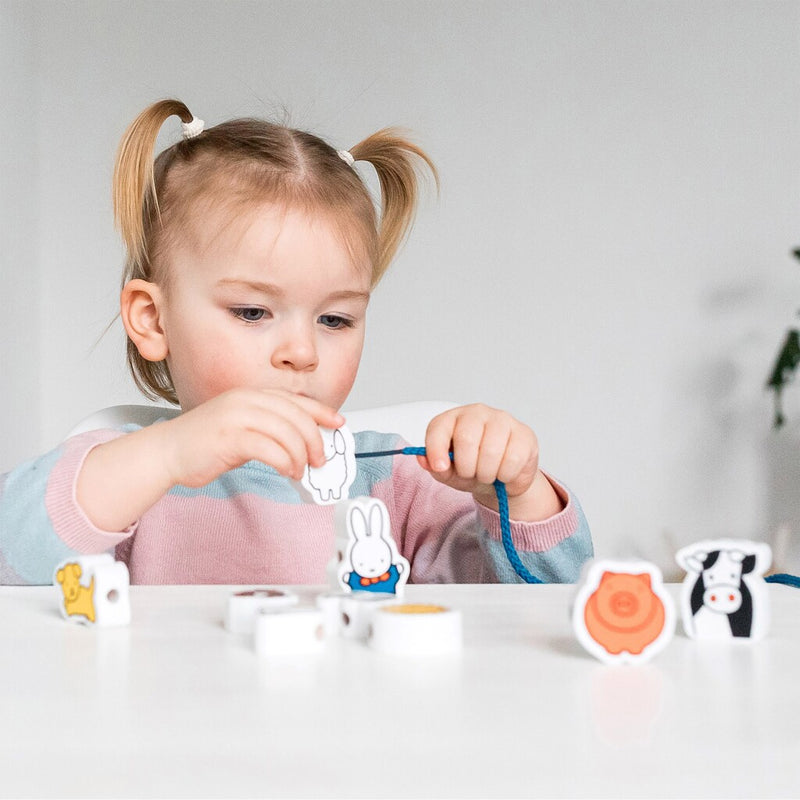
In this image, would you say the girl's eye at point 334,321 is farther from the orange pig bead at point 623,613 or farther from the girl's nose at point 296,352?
the orange pig bead at point 623,613

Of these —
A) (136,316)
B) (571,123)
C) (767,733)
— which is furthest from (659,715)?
(571,123)

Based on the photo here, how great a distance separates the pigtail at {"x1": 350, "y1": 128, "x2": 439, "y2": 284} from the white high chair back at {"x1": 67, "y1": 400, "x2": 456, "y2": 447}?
20 cm

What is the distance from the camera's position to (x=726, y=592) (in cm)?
48

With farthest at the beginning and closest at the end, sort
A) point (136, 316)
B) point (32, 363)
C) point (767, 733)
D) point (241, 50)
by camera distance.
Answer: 1. point (241, 50)
2. point (32, 363)
3. point (136, 316)
4. point (767, 733)

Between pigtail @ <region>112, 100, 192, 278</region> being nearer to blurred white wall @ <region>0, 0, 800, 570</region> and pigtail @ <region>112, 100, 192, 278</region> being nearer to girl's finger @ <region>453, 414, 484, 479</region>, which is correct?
girl's finger @ <region>453, 414, 484, 479</region>

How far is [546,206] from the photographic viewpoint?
2584mm

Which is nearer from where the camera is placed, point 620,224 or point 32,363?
point 32,363

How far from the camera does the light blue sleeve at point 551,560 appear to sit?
0.94 meters

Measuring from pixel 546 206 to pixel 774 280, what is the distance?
0.63 metres

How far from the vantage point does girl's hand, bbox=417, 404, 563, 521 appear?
0.81m

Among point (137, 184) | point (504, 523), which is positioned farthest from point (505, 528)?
point (137, 184)

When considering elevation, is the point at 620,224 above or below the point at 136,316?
above

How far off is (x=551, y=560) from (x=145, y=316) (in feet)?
1.80

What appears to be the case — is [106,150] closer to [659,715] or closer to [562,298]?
[562,298]
